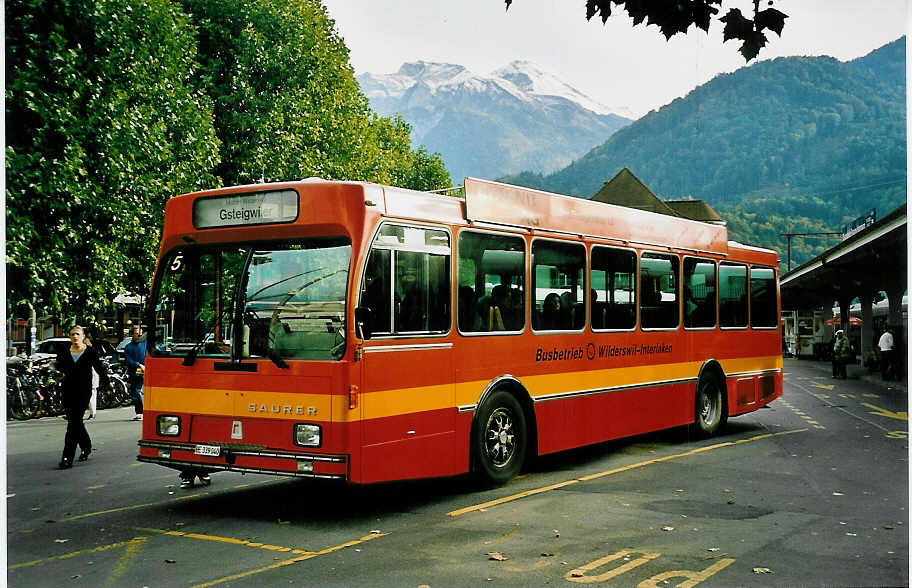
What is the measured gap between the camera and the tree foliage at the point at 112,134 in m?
17.8

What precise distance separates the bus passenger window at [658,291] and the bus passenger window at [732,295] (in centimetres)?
166

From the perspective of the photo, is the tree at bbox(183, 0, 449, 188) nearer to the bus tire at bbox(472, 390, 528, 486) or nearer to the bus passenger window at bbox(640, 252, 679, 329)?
Answer: the bus passenger window at bbox(640, 252, 679, 329)

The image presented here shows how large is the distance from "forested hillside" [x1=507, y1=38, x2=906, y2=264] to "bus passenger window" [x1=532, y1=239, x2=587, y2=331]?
17.1 metres

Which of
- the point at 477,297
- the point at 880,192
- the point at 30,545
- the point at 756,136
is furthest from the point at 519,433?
the point at 756,136

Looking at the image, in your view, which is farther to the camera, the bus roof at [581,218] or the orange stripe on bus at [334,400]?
the bus roof at [581,218]

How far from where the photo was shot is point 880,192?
53844mm

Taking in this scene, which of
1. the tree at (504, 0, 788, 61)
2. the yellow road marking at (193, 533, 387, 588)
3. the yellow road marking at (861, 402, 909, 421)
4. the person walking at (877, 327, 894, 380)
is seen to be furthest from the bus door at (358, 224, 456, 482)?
the person walking at (877, 327, 894, 380)

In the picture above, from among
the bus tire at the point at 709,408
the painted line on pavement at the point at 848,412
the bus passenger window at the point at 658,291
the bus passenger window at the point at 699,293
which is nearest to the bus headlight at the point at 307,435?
the bus passenger window at the point at 658,291

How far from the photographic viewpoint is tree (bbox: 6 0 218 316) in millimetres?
17719

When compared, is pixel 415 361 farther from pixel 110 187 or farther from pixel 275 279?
pixel 110 187

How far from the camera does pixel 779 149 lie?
93.6m

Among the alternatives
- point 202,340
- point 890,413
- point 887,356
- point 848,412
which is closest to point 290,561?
point 202,340

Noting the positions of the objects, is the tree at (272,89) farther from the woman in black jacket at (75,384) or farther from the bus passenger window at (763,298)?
the bus passenger window at (763,298)

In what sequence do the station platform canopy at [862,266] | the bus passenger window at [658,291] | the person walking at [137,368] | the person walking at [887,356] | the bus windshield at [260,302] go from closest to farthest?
the bus windshield at [260,302]
the bus passenger window at [658,291]
the person walking at [137,368]
the station platform canopy at [862,266]
the person walking at [887,356]
